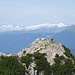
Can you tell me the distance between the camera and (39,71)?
42656 millimetres

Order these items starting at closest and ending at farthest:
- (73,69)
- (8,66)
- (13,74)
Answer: (13,74)
(8,66)
(73,69)

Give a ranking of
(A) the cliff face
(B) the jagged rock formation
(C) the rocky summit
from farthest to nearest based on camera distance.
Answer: (A) the cliff face, (B) the jagged rock formation, (C) the rocky summit

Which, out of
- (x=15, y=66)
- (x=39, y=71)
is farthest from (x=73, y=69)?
(x=15, y=66)

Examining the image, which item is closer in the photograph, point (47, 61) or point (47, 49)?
point (47, 61)

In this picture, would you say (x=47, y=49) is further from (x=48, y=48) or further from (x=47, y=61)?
(x=47, y=61)

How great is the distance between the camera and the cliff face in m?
44.5

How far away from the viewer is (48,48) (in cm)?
4612

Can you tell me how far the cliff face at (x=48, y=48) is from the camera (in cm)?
4448

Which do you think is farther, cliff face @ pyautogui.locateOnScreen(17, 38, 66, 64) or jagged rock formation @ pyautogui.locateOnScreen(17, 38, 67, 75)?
cliff face @ pyautogui.locateOnScreen(17, 38, 66, 64)

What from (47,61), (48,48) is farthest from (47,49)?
(47,61)

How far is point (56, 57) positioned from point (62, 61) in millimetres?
1314

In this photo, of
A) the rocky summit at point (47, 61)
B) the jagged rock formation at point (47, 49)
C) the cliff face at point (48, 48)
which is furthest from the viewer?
the cliff face at point (48, 48)

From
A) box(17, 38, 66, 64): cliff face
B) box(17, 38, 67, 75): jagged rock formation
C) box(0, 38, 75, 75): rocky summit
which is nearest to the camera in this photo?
box(0, 38, 75, 75): rocky summit

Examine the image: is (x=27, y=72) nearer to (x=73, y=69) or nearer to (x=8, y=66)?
(x=8, y=66)
